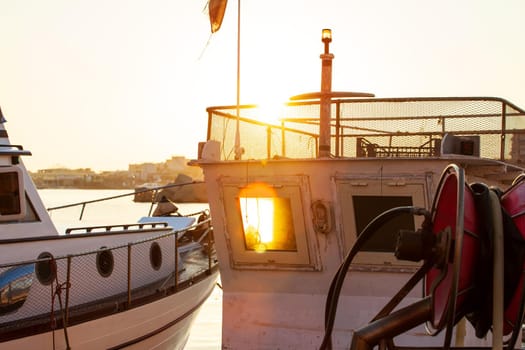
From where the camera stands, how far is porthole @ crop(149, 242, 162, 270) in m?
14.9

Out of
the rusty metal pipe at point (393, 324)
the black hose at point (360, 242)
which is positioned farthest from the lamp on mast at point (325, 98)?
the rusty metal pipe at point (393, 324)

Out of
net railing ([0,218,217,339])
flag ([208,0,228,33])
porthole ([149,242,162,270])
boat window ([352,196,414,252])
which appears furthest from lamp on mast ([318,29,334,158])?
porthole ([149,242,162,270])

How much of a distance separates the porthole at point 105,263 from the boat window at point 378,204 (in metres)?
4.47

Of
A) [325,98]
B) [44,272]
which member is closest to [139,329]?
[44,272]

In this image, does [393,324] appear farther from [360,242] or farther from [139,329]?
[139,329]

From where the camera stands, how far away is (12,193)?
1256 cm

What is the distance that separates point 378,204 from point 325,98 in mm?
1972

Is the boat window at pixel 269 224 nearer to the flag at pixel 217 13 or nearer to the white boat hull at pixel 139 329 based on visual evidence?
the white boat hull at pixel 139 329

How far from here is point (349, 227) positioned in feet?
37.2

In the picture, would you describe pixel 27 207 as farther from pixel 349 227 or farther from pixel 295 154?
pixel 349 227

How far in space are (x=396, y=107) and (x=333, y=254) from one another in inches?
115

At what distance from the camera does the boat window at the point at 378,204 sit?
10.9 meters

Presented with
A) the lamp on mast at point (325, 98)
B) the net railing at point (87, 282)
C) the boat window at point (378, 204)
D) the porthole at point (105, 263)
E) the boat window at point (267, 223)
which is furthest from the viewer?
the porthole at point (105, 263)

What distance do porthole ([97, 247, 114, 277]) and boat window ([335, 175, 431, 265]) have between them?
447 cm
